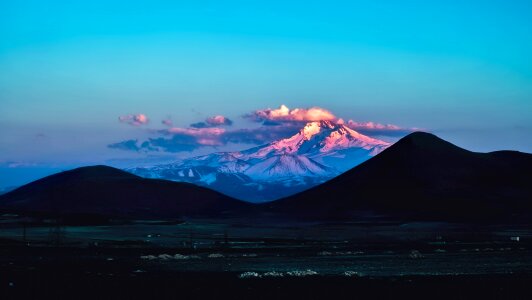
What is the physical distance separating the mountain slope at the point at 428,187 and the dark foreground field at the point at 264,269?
231 feet

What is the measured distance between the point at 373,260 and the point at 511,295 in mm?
21984

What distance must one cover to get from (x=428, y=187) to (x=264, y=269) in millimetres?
122385

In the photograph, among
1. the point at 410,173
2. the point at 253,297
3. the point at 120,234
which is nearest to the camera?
the point at 253,297

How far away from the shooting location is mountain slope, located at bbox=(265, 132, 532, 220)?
152250 millimetres

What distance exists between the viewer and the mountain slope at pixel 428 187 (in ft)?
500

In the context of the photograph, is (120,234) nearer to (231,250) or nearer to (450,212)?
(231,250)

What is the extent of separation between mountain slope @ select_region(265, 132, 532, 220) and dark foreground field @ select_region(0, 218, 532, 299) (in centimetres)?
7040

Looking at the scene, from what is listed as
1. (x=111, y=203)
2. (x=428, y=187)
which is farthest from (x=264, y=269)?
(x=111, y=203)

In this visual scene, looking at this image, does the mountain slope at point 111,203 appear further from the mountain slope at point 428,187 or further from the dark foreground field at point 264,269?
the dark foreground field at point 264,269

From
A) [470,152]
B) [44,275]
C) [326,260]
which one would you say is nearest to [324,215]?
[470,152]

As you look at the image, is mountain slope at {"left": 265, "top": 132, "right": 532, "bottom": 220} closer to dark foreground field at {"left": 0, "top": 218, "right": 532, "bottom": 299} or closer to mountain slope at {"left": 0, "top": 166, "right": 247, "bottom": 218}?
mountain slope at {"left": 0, "top": 166, "right": 247, "bottom": 218}

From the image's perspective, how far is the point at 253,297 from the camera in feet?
111

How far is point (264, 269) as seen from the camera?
160 feet

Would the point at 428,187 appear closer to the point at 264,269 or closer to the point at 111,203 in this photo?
the point at 111,203
